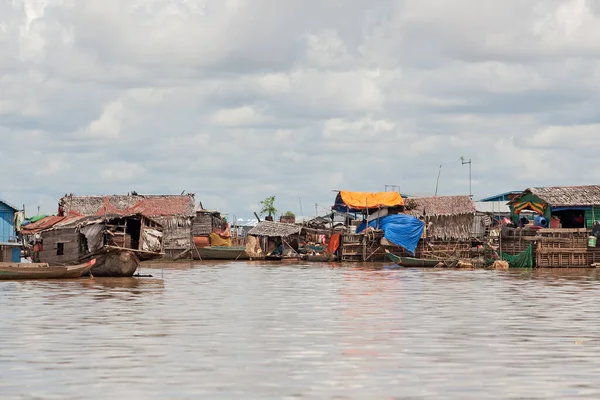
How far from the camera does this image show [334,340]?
1798cm

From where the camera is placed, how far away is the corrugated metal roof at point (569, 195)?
50.4m

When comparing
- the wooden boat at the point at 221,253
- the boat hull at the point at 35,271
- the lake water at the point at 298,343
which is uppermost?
the wooden boat at the point at 221,253

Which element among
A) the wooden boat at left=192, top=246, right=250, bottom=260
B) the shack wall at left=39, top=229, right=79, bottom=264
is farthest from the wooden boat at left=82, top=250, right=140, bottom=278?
the wooden boat at left=192, top=246, right=250, bottom=260

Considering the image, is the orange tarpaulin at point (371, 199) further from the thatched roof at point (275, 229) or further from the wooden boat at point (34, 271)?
the wooden boat at point (34, 271)

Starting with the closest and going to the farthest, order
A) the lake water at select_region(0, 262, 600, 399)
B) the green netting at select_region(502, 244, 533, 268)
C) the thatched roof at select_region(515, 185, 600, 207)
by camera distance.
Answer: the lake water at select_region(0, 262, 600, 399)
the green netting at select_region(502, 244, 533, 268)
the thatched roof at select_region(515, 185, 600, 207)

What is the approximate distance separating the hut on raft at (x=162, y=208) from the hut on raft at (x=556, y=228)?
21789mm

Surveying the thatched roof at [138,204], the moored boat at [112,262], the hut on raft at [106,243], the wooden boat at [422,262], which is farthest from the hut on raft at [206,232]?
the moored boat at [112,262]

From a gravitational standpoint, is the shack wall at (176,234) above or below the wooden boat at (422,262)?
above

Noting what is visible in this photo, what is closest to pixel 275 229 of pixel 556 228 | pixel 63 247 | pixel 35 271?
pixel 556 228

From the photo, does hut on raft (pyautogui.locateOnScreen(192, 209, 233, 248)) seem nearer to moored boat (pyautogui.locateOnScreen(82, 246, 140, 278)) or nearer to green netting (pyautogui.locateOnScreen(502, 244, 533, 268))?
green netting (pyautogui.locateOnScreen(502, 244, 533, 268))

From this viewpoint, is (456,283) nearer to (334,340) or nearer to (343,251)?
(334,340)

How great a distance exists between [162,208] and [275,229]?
767 centimetres

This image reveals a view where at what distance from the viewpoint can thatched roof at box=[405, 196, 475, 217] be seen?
56972 mm

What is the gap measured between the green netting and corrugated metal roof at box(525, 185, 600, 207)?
3.12 metres
